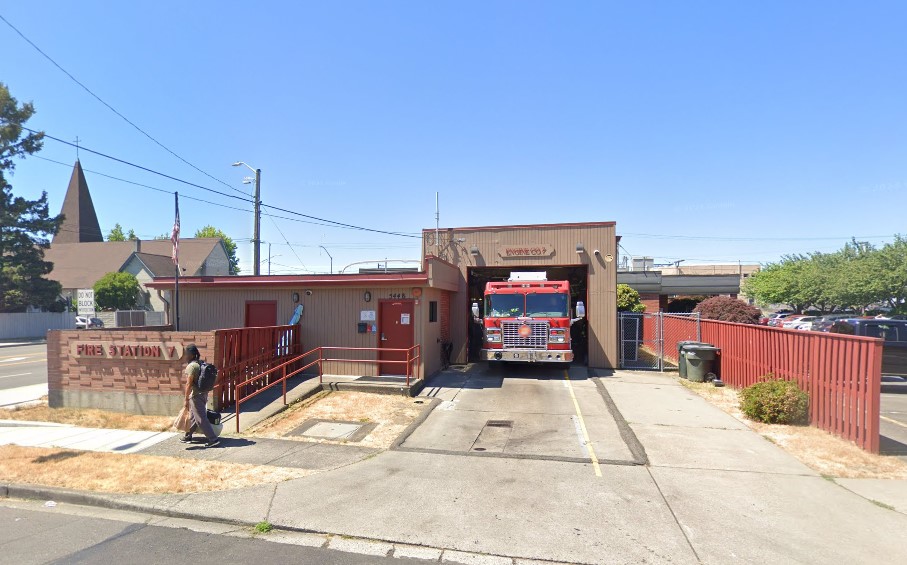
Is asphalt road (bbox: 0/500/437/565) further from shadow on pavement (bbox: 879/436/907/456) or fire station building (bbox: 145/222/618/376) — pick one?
fire station building (bbox: 145/222/618/376)

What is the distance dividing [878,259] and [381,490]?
45.5m

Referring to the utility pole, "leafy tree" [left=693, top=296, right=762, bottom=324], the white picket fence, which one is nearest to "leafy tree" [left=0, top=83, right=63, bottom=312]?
the white picket fence

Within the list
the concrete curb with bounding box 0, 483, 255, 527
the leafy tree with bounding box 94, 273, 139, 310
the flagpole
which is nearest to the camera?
the concrete curb with bounding box 0, 483, 255, 527

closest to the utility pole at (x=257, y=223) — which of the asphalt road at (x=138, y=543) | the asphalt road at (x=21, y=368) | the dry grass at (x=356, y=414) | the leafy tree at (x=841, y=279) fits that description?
the asphalt road at (x=21, y=368)

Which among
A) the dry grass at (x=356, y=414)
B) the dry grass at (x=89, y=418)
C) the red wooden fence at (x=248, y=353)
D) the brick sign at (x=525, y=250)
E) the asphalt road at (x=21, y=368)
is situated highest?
the brick sign at (x=525, y=250)

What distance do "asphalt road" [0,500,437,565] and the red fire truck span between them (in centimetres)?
1039

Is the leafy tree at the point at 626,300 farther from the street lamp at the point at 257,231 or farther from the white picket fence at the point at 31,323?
the white picket fence at the point at 31,323

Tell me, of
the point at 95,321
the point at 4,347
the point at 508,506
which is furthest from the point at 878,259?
the point at 4,347

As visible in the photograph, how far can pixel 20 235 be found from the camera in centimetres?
3797

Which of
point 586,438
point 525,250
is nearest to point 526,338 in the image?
point 525,250

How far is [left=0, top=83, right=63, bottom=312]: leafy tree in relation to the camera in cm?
3644

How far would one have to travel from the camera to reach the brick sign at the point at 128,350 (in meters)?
10.8

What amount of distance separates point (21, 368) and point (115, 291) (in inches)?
896

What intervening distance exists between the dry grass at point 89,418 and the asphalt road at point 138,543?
4.09m
